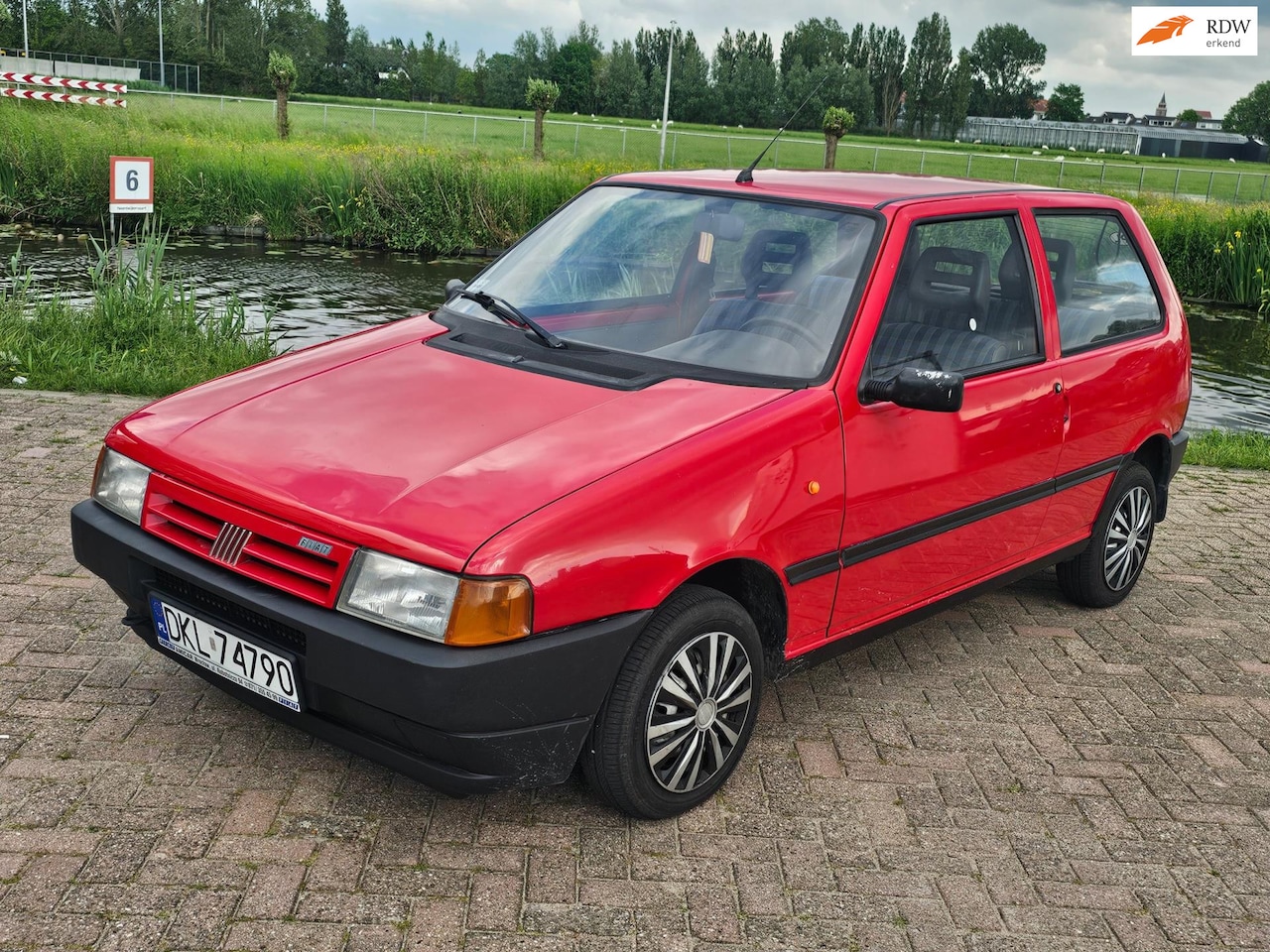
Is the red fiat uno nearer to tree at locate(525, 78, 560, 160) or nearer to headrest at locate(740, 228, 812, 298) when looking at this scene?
headrest at locate(740, 228, 812, 298)

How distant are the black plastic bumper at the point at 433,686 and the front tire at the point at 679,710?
92mm

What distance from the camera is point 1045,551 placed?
492cm

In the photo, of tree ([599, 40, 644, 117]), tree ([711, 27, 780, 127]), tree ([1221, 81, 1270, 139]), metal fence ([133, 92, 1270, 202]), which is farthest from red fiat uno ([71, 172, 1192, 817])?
tree ([1221, 81, 1270, 139])

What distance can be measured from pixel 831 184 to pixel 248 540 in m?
2.48

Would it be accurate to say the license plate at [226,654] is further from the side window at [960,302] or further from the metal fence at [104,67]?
the metal fence at [104,67]

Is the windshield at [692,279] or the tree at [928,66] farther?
the tree at [928,66]

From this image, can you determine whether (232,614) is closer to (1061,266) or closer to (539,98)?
(1061,266)

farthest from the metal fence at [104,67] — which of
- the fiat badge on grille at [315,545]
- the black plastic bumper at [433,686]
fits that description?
the fiat badge on grille at [315,545]

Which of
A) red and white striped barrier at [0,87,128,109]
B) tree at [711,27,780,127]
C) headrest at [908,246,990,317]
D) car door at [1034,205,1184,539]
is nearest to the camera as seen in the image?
headrest at [908,246,990,317]

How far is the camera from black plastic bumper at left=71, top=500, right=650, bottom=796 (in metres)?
2.88

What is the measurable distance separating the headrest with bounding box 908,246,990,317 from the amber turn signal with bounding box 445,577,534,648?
6.17 ft

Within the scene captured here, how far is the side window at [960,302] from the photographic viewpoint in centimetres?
399

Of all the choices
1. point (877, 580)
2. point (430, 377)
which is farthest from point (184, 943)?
point (877, 580)

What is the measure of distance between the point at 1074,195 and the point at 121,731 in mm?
4218
